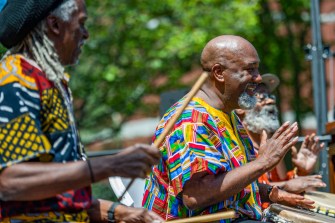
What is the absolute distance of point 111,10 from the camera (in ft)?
52.4

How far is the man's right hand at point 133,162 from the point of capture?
9.29 feet

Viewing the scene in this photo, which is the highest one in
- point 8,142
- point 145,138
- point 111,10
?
point 111,10

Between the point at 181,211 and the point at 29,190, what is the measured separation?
1.65 meters

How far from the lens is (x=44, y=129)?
9.43 feet

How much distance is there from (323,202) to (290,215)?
62cm

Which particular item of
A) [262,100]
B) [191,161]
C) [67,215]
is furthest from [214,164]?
[262,100]

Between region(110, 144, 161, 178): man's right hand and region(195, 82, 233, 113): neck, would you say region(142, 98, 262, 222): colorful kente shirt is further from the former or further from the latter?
region(110, 144, 161, 178): man's right hand

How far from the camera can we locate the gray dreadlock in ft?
9.75

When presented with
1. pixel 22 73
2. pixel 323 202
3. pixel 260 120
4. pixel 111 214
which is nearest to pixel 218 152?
pixel 111 214

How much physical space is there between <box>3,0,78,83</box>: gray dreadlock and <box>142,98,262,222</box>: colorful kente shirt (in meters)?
1.28

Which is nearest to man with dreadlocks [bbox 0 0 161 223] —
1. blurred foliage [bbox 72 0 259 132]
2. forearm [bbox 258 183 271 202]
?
forearm [bbox 258 183 271 202]

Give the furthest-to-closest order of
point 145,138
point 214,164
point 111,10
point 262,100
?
1. point 145,138
2. point 111,10
3. point 262,100
4. point 214,164

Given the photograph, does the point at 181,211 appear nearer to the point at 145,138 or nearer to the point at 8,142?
the point at 8,142

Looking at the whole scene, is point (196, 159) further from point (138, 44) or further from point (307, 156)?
point (138, 44)
